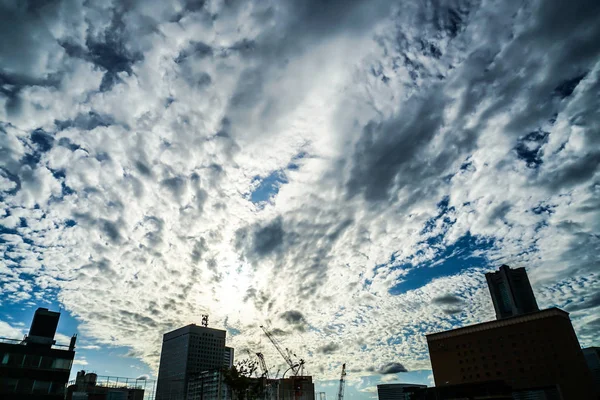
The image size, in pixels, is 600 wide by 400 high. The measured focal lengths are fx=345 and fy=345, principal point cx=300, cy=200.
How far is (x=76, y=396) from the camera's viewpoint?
17075cm

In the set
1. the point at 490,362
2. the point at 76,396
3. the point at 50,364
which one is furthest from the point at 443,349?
the point at 76,396

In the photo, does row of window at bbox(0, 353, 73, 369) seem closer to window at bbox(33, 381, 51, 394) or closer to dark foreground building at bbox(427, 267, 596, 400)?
window at bbox(33, 381, 51, 394)

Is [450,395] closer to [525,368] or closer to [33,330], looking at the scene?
[525,368]

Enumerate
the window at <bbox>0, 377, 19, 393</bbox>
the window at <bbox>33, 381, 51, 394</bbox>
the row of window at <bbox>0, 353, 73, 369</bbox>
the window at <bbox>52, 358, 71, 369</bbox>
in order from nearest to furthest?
the window at <bbox>0, 377, 19, 393</bbox> < the row of window at <bbox>0, 353, 73, 369</bbox> < the window at <bbox>33, 381, 51, 394</bbox> < the window at <bbox>52, 358, 71, 369</bbox>

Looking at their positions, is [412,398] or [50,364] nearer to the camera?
[50,364]

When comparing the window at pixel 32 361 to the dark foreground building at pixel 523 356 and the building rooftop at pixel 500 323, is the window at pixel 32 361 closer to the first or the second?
the dark foreground building at pixel 523 356

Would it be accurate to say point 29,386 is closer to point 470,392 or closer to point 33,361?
point 33,361

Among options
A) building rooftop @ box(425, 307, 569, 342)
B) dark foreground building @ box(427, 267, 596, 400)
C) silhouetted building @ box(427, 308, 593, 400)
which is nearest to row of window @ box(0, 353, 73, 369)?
dark foreground building @ box(427, 267, 596, 400)

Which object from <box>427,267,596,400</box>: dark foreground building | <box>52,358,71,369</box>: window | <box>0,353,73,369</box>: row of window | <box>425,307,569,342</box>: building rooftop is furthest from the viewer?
<box>425,307,569,342</box>: building rooftop

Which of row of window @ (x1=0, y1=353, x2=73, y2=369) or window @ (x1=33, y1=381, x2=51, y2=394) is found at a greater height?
row of window @ (x1=0, y1=353, x2=73, y2=369)

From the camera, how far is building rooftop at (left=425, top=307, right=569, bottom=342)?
134 meters

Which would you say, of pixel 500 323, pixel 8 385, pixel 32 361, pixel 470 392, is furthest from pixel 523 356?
pixel 8 385

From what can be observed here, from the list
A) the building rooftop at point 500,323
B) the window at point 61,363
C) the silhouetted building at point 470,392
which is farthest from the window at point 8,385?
the building rooftop at point 500,323

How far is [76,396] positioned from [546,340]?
212284 mm
